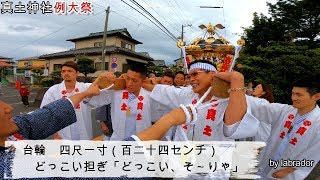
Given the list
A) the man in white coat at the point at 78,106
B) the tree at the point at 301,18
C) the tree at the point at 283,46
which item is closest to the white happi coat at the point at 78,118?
the man in white coat at the point at 78,106

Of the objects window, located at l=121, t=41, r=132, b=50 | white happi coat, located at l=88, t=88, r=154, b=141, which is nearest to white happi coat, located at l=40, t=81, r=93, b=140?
white happi coat, located at l=88, t=88, r=154, b=141

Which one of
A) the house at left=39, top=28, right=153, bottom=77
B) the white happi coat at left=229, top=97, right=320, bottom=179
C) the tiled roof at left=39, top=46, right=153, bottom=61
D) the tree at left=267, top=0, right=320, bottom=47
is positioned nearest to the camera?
the white happi coat at left=229, top=97, right=320, bottom=179

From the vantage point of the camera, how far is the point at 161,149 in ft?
6.45

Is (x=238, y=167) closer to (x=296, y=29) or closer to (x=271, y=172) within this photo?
(x=271, y=172)

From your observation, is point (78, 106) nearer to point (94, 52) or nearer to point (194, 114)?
point (194, 114)

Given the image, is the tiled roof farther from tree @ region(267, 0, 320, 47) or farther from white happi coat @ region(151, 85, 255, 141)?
white happi coat @ region(151, 85, 255, 141)

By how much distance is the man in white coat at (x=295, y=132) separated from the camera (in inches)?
130

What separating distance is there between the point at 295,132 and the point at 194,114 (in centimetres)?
225

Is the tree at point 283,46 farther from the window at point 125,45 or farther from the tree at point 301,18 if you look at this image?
the window at point 125,45

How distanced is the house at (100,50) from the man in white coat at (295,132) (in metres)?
27.8

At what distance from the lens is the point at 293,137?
3.48 meters

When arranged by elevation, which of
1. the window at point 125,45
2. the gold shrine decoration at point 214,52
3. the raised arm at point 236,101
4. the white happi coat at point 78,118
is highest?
the window at point 125,45

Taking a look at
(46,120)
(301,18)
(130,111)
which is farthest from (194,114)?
(301,18)

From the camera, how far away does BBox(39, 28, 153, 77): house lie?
3158 cm
